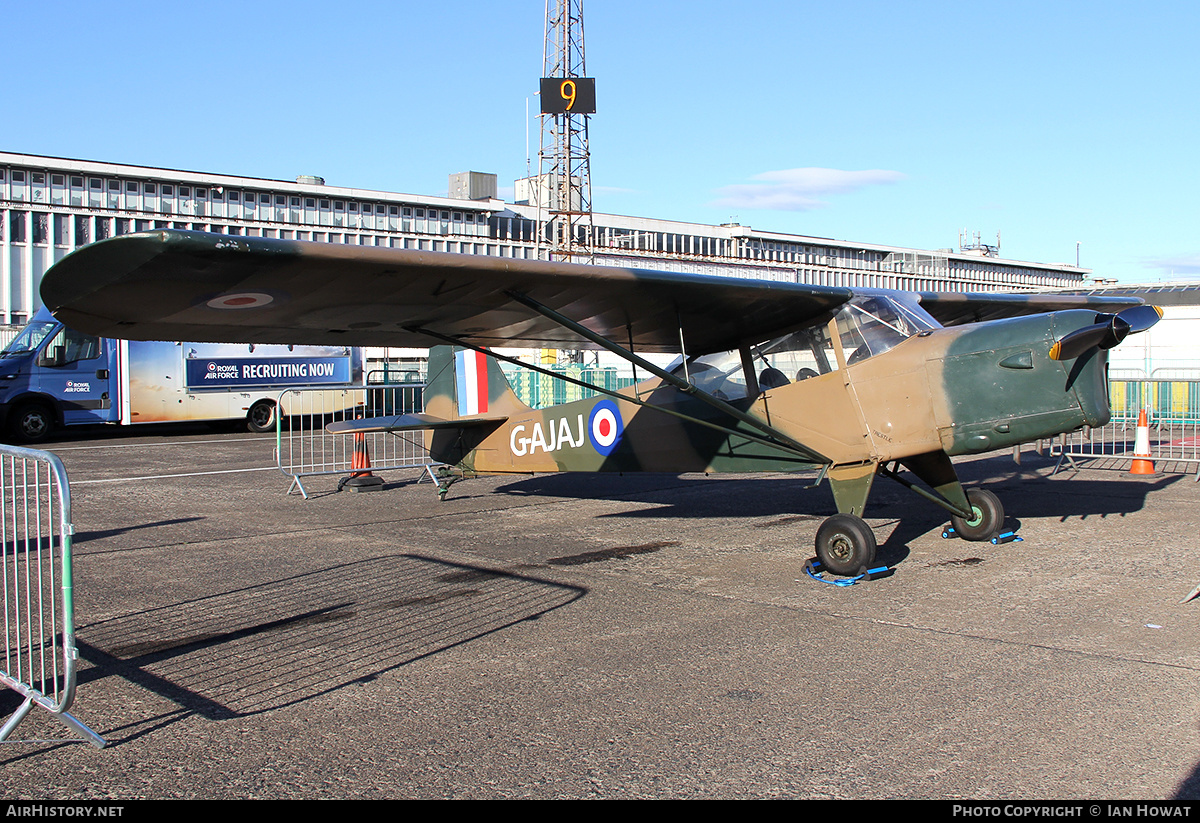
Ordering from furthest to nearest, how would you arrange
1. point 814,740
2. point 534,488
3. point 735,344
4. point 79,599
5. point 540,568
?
1. point 534,488
2. point 735,344
3. point 540,568
4. point 79,599
5. point 814,740

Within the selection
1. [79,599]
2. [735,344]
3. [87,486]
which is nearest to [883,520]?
[735,344]

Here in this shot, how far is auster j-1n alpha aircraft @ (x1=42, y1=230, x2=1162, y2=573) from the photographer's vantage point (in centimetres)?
552

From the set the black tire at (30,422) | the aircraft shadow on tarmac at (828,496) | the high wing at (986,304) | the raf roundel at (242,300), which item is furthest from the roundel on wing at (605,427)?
the black tire at (30,422)

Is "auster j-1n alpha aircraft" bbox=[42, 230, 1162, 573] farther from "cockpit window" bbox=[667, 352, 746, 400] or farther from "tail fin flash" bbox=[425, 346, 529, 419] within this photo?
"tail fin flash" bbox=[425, 346, 529, 419]

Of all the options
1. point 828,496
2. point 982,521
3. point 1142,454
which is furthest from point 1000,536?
point 1142,454

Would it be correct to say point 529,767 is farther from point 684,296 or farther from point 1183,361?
point 1183,361

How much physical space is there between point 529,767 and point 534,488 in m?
9.01

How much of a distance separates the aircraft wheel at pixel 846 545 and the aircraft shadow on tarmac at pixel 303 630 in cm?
184

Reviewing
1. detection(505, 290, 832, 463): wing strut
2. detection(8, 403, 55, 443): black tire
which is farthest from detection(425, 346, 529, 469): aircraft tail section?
detection(8, 403, 55, 443): black tire

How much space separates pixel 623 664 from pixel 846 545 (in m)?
2.57

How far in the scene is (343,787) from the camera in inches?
129

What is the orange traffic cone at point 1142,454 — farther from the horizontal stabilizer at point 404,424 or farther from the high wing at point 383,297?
the horizontal stabilizer at point 404,424

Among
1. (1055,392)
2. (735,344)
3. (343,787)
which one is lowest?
(343,787)

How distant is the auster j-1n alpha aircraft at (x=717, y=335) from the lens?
5.52 m
